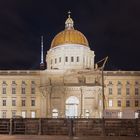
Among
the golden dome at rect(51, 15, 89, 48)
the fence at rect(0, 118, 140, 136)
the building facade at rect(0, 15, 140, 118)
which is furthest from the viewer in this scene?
the golden dome at rect(51, 15, 89, 48)

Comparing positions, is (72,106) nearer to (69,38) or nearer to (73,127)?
(69,38)

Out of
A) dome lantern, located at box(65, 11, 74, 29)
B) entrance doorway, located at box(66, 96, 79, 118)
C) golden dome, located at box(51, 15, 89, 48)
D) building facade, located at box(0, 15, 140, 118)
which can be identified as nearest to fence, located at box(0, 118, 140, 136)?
entrance doorway, located at box(66, 96, 79, 118)

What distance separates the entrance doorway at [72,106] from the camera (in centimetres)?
10781

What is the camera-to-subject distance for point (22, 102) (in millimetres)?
118312

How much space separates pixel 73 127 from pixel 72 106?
57226 mm

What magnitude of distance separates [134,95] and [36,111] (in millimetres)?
24631

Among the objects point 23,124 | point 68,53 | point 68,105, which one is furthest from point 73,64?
point 23,124

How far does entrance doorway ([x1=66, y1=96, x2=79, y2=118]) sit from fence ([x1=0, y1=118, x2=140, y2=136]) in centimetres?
5518

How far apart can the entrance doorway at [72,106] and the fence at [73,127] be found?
5518 centimetres

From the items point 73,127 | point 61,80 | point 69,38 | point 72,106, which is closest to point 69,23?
point 69,38

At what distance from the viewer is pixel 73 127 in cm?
5156

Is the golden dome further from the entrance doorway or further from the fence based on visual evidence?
the fence

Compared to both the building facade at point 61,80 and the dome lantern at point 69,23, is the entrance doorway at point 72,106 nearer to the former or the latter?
the building facade at point 61,80

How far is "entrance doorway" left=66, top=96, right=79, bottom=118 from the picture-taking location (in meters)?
108
